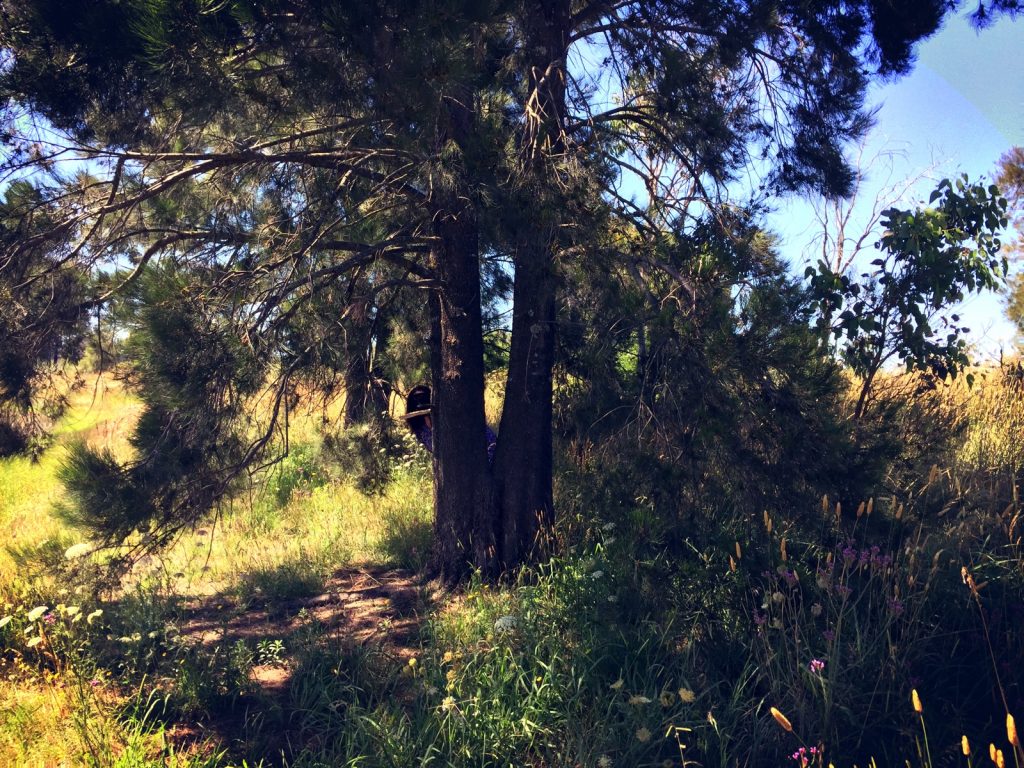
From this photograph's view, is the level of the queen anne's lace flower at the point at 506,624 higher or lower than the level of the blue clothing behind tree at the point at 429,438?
lower

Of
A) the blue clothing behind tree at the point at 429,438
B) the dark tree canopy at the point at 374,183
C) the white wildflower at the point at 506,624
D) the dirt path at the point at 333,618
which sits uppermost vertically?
the dark tree canopy at the point at 374,183

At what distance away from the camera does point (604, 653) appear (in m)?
4.00

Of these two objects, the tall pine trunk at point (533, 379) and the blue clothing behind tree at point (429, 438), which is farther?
the blue clothing behind tree at point (429, 438)

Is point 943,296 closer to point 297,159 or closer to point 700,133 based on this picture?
point 700,133

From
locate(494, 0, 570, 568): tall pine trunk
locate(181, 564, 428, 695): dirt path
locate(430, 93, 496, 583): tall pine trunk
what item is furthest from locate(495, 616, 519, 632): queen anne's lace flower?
locate(430, 93, 496, 583): tall pine trunk

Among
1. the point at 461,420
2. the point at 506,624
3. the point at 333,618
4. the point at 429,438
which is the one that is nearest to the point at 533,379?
the point at 461,420

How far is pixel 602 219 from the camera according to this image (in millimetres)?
4516

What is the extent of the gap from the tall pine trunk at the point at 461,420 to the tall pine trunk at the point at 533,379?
158 millimetres

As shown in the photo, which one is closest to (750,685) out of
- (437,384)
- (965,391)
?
(437,384)

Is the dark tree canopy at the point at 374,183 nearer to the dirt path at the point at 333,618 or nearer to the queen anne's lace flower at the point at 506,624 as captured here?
the dirt path at the point at 333,618

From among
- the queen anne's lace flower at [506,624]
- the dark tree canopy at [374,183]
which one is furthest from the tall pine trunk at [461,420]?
the queen anne's lace flower at [506,624]

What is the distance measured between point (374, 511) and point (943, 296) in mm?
5465

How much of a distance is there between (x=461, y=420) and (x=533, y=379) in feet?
2.03

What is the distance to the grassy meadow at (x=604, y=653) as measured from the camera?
11.2ft
